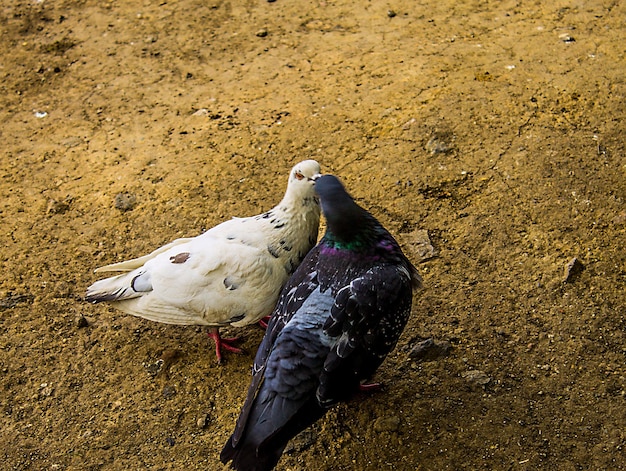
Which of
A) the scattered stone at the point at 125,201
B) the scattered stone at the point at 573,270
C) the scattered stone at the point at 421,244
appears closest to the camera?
the scattered stone at the point at 573,270

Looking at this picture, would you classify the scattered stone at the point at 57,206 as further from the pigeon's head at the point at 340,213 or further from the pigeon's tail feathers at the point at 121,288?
the pigeon's head at the point at 340,213

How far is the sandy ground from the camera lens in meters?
3.54

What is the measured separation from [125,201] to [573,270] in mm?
3043

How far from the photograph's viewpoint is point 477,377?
3654 mm

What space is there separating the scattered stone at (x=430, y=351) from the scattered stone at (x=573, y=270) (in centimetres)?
83

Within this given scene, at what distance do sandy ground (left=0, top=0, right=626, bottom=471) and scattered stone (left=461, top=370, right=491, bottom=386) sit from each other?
0.03 feet

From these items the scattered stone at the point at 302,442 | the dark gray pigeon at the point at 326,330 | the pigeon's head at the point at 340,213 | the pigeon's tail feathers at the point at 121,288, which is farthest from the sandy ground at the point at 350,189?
the pigeon's head at the point at 340,213

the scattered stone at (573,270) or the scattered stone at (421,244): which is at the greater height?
the scattered stone at (573,270)

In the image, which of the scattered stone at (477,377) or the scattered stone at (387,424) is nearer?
the scattered stone at (387,424)

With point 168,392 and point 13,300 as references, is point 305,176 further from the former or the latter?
point 13,300

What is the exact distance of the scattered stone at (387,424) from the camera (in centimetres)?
348

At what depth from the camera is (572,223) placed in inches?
171

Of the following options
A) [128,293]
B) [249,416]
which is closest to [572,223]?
[249,416]

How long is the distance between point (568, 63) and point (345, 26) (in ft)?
6.62
